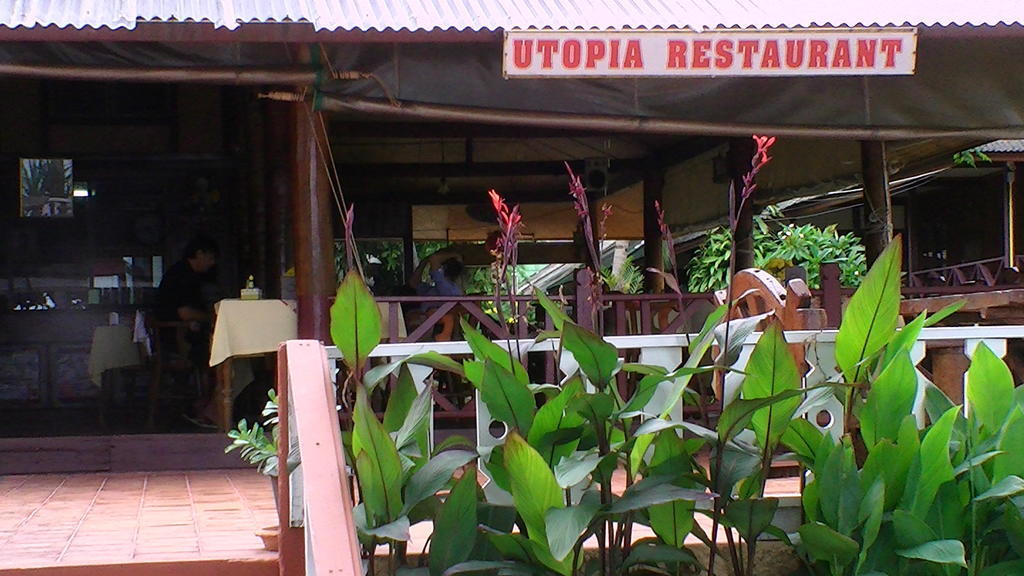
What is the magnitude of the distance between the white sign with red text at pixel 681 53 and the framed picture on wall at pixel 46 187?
227 inches

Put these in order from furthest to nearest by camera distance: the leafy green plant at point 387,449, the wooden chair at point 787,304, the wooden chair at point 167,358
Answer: the wooden chair at point 167,358 < the wooden chair at point 787,304 < the leafy green plant at point 387,449

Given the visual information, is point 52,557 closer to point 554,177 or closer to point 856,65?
point 856,65

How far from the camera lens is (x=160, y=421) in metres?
8.73

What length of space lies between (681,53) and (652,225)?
567 centimetres

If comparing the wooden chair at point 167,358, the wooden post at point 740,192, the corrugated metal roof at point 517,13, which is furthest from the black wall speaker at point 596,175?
the corrugated metal roof at point 517,13

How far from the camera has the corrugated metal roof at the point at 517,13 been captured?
558 cm

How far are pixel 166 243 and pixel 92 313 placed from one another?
0.86 m

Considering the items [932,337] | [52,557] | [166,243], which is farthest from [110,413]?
[932,337]

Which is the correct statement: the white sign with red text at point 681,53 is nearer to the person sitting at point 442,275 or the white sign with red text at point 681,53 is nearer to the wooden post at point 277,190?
the wooden post at point 277,190

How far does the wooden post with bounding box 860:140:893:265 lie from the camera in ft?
26.8

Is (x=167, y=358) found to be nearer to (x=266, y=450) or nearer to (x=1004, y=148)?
(x=266, y=450)

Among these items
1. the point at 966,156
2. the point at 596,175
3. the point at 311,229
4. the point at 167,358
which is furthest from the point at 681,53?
the point at 966,156

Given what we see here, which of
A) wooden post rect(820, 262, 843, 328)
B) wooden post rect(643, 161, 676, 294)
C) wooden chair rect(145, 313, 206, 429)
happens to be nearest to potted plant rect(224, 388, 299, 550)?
wooden post rect(820, 262, 843, 328)

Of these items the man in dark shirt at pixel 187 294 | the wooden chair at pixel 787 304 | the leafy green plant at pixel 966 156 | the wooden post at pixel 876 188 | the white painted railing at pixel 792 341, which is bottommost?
the white painted railing at pixel 792 341
